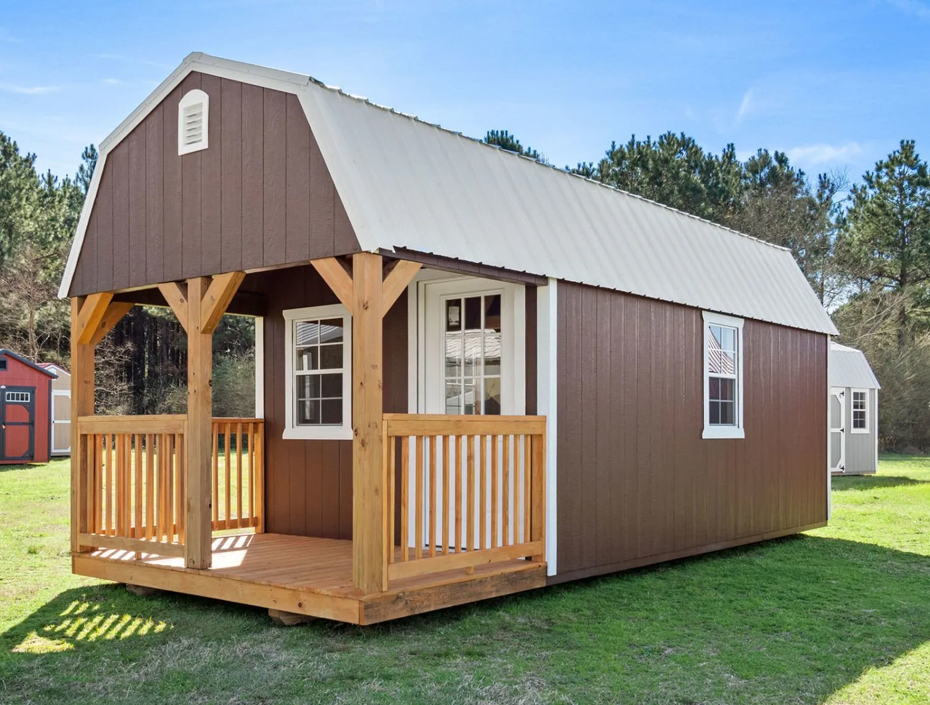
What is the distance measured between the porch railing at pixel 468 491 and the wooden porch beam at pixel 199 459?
4.29 ft

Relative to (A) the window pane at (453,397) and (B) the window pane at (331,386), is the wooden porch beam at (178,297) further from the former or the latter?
Answer: (A) the window pane at (453,397)

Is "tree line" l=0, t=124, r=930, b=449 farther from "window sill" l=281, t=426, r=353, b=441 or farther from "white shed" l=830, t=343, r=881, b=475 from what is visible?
"window sill" l=281, t=426, r=353, b=441

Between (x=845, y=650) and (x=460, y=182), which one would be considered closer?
(x=845, y=650)

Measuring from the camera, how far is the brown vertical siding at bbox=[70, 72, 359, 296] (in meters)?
6.29

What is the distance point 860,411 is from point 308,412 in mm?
14765

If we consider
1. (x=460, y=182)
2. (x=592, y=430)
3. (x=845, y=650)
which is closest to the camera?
(x=845, y=650)

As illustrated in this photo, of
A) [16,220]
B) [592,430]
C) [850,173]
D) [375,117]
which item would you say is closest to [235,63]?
[375,117]

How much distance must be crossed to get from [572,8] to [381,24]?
10.6 ft

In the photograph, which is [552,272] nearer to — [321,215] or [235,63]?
[321,215]

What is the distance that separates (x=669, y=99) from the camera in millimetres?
28359

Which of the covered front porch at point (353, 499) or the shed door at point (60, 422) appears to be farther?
the shed door at point (60, 422)

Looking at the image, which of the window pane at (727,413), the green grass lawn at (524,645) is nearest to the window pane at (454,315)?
the green grass lawn at (524,645)

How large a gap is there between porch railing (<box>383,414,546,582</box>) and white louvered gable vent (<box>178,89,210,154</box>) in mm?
2622

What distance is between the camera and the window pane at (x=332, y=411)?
869cm
